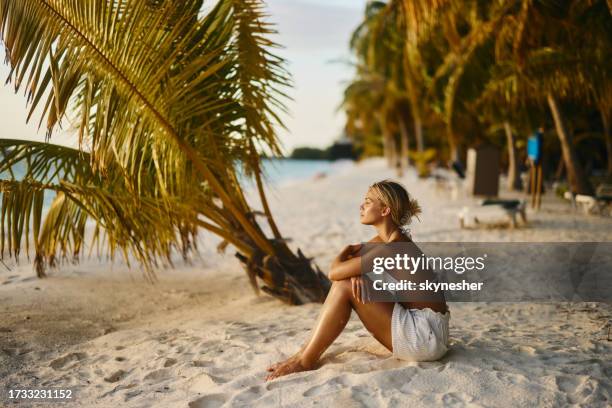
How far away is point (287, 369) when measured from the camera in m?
3.00

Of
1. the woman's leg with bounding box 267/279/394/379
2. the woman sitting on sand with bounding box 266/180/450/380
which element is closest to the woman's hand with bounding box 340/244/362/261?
the woman sitting on sand with bounding box 266/180/450/380

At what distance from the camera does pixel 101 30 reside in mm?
3504

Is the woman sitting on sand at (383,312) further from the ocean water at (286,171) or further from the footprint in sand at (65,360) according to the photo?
the footprint in sand at (65,360)

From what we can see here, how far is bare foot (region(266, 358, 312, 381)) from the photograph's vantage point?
2.98 m

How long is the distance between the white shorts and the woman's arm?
270mm

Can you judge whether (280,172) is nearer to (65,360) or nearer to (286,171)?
(65,360)

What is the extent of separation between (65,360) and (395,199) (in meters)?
2.33

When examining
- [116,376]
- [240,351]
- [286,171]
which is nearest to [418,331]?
[240,351]

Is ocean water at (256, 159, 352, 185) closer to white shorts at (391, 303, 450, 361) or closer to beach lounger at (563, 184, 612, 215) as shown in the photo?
white shorts at (391, 303, 450, 361)

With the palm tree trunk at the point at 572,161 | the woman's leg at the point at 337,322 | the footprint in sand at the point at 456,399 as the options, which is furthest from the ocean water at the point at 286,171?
the palm tree trunk at the point at 572,161

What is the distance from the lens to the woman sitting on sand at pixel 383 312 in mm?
2877

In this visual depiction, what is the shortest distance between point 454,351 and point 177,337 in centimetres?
190

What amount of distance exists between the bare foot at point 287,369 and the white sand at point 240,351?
0.06 m

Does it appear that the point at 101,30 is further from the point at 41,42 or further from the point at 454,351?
the point at 454,351
